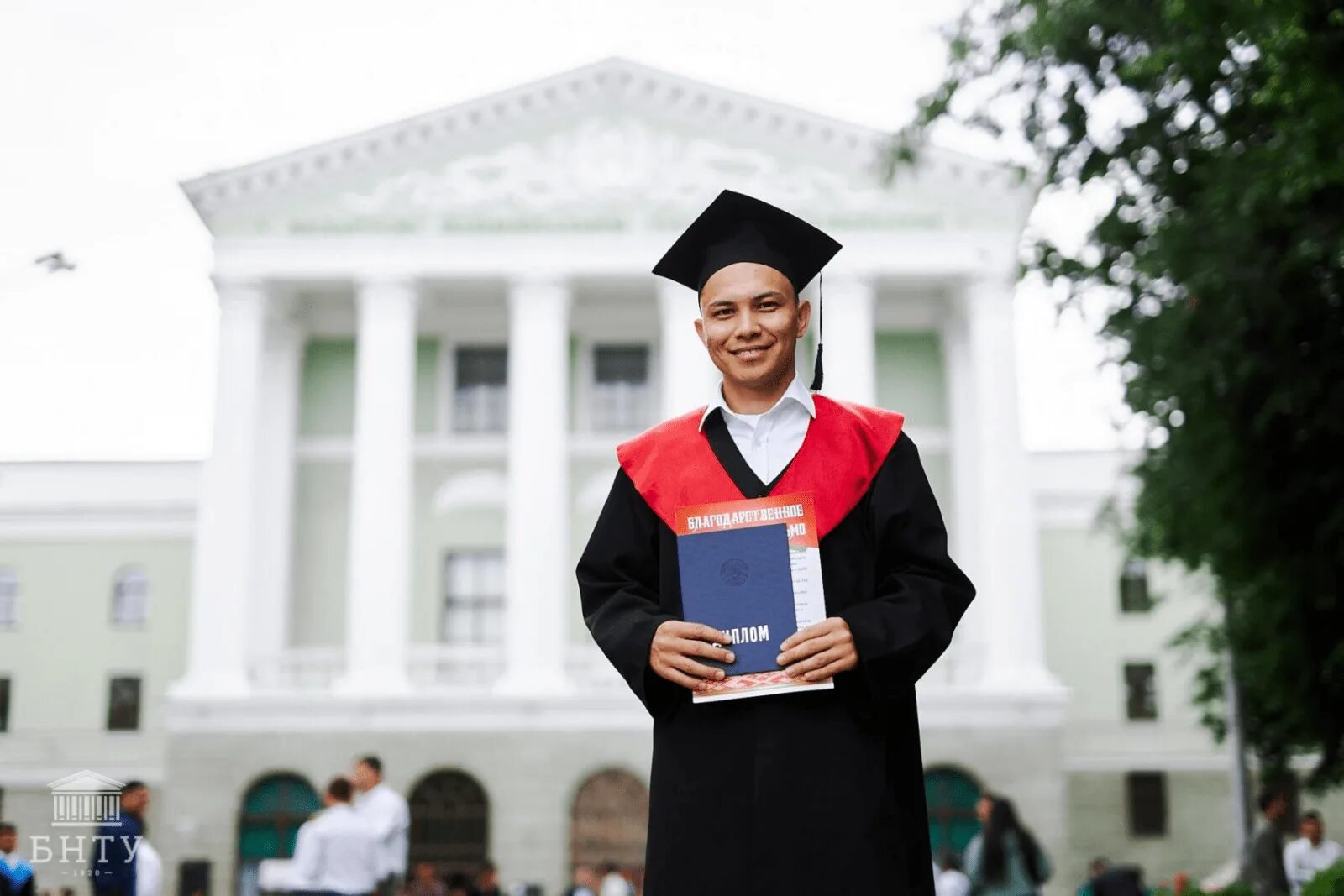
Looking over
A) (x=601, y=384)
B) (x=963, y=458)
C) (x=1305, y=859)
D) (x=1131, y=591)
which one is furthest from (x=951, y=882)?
(x=1131, y=591)

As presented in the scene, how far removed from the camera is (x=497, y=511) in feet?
133

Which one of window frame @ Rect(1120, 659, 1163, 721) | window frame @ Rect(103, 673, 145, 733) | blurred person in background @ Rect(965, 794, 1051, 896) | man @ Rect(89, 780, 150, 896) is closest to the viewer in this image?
man @ Rect(89, 780, 150, 896)

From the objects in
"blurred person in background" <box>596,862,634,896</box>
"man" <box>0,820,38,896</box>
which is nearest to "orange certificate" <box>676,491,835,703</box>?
"man" <box>0,820,38,896</box>

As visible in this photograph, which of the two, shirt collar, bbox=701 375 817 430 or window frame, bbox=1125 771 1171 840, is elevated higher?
shirt collar, bbox=701 375 817 430

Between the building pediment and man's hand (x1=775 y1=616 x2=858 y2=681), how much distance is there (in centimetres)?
3460

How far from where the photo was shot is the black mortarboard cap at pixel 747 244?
4.08m

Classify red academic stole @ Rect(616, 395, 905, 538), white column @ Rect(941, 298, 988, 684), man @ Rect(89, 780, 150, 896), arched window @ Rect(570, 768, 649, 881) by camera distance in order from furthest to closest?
white column @ Rect(941, 298, 988, 684), arched window @ Rect(570, 768, 649, 881), man @ Rect(89, 780, 150, 896), red academic stole @ Rect(616, 395, 905, 538)

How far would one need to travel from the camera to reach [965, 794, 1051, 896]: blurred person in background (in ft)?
39.4

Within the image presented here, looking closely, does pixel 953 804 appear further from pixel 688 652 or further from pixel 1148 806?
pixel 688 652

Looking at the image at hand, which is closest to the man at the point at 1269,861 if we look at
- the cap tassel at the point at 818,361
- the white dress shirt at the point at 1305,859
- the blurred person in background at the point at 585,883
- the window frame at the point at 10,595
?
the white dress shirt at the point at 1305,859

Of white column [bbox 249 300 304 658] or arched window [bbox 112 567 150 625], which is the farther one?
arched window [bbox 112 567 150 625]

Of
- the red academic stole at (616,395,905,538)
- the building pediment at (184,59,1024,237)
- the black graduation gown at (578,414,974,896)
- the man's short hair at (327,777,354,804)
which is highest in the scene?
the building pediment at (184,59,1024,237)

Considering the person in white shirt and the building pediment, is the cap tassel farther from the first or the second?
the building pediment

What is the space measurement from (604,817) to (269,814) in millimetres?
7438
